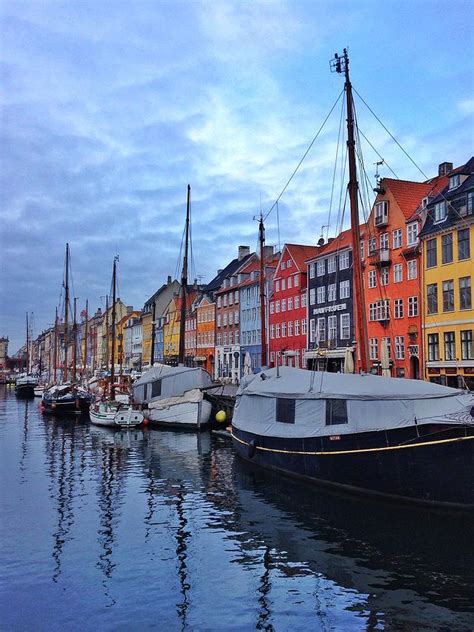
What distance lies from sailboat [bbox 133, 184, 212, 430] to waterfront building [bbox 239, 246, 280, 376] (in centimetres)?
2648

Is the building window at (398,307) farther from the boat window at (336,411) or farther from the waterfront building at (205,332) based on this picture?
the waterfront building at (205,332)

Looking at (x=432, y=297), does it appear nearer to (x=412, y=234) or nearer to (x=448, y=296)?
(x=448, y=296)

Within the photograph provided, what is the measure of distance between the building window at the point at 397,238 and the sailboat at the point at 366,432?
27.5m

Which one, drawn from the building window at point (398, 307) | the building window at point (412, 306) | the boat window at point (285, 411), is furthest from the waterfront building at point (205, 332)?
the boat window at point (285, 411)

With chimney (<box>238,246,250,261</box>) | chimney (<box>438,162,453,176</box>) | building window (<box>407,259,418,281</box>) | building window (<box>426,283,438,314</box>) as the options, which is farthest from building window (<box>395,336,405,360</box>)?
chimney (<box>238,246,250,261</box>)

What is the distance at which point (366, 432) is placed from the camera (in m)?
20.2

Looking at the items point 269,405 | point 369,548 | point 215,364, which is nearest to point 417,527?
point 369,548

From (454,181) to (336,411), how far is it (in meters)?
31.6

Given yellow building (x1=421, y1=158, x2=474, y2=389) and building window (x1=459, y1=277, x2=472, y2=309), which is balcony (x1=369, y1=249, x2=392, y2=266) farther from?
Answer: building window (x1=459, y1=277, x2=472, y2=309)

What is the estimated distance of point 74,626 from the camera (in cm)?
1161

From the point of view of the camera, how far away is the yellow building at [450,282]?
43688mm

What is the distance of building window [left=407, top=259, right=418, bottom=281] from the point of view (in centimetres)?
5034

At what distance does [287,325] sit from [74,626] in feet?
203

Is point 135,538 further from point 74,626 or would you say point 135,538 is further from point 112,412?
point 112,412
